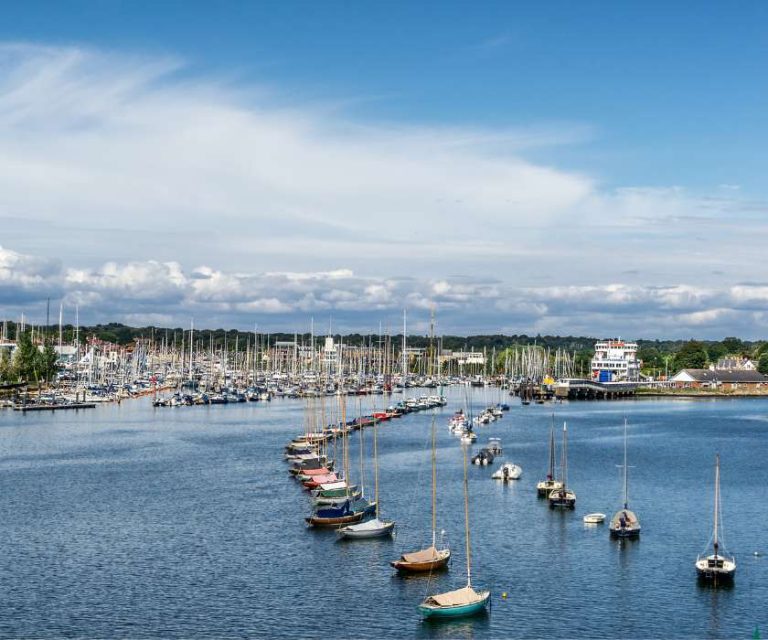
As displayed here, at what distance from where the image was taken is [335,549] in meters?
56.6

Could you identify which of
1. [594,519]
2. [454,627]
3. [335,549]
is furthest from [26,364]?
[454,627]

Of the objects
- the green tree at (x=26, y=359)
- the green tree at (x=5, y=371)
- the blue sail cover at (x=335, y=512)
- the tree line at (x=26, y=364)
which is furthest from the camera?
the green tree at (x=5, y=371)

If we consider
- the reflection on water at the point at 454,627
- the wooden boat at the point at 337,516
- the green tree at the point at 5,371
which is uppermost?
the green tree at the point at 5,371

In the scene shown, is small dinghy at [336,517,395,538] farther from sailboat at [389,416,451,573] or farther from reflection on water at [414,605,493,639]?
reflection on water at [414,605,493,639]

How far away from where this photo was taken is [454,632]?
1663 inches

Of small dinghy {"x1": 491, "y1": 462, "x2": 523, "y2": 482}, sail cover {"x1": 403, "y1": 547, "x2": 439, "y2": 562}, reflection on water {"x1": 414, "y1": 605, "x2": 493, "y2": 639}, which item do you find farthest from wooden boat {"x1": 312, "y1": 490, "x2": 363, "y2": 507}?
reflection on water {"x1": 414, "y1": 605, "x2": 493, "y2": 639}

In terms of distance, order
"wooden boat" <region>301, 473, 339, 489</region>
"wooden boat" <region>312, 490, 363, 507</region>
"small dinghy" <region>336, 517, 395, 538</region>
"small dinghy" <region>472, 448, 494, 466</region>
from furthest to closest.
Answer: "small dinghy" <region>472, 448, 494, 466</region>
"wooden boat" <region>301, 473, 339, 489</region>
"wooden boat" <region>312, 490, 363, 507</region>
"small dinghy" <region>336, 517, 395, 538</region>

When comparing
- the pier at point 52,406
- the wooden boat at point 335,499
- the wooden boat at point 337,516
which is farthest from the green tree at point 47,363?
the wooden boat at point 337,516

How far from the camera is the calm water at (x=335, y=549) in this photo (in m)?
43.8

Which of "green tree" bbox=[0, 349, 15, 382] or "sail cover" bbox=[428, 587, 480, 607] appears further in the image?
"green tree" bbox=[0, 349, 15, 382]

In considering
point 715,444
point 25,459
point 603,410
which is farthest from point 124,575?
point 603,410

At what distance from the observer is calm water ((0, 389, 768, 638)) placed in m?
43.8

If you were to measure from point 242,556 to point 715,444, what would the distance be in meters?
73.7

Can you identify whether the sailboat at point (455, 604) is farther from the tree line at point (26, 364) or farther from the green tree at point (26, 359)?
the tree line at point (26, 364)
